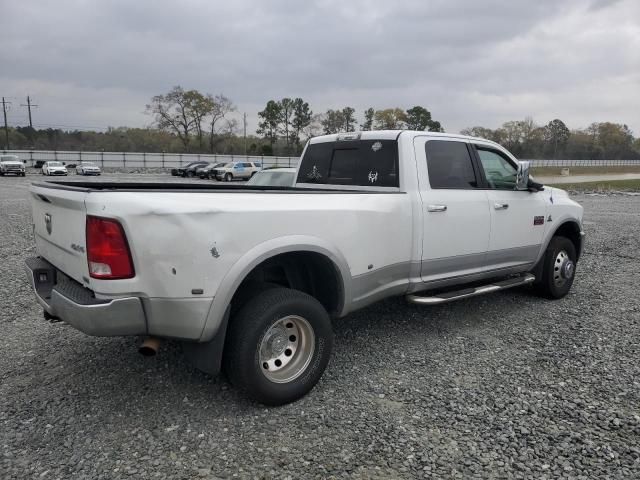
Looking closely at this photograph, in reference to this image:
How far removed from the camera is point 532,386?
366cm

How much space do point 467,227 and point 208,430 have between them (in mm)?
2861

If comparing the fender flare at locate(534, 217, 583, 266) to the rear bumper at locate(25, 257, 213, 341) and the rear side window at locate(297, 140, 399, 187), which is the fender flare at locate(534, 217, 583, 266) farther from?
the rear bumper at locate(25, 257, 213, 341)

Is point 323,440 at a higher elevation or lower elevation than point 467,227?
lower

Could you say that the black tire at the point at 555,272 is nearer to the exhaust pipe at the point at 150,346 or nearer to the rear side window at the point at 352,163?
the rear side window at the point at 352,163

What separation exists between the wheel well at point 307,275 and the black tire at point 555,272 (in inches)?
124

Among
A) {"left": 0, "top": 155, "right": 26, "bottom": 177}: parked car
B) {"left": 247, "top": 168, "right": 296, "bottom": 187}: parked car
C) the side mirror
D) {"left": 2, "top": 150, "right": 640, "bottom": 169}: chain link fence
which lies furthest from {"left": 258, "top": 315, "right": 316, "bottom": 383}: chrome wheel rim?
{"left": 2, "top": 150, "right": 640, "bottom": 169}: chain link fence

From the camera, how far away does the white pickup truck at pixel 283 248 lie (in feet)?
9.20

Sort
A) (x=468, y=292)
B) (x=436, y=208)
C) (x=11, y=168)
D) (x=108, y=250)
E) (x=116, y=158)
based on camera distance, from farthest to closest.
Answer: (x=116, y=158) < (x=11, y=168) < (x=468, y=292) < (x=436, y=208) < (x=108, y=250)

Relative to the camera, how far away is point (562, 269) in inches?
231


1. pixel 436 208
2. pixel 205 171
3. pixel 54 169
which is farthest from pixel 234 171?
pixel 436 208

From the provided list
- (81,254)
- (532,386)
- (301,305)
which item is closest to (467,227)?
(532,386)

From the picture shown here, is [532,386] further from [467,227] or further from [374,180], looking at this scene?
[374,180]

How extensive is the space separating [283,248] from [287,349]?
2.43 ft

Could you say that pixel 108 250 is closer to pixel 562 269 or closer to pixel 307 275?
pixel 307 275
